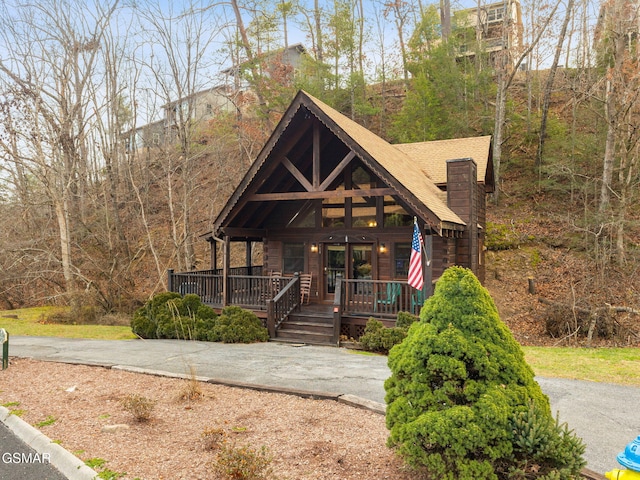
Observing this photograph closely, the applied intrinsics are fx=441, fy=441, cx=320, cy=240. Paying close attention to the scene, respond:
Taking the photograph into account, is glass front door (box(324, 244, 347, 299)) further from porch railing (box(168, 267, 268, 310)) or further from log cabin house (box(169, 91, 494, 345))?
porch railing (box(168, 267, 268, 310))

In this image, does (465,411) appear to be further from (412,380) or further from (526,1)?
(526,1)

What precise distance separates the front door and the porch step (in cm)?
217

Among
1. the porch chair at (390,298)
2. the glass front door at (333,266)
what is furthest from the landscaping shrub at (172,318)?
the porch chair at (390,298)

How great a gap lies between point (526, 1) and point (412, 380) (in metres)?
28.1

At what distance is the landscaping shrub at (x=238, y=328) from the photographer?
12136 mm

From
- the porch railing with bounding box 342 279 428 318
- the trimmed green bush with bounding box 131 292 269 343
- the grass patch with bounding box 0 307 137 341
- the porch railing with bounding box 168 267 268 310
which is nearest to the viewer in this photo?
the porch railing with bounding box 342 279 428 318

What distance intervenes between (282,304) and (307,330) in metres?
1.10

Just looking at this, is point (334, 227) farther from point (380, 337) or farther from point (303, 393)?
point (303, 393)

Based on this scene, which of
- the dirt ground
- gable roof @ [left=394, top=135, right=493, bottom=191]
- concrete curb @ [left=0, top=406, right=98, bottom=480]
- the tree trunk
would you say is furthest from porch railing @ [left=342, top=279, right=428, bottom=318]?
the tree trunk

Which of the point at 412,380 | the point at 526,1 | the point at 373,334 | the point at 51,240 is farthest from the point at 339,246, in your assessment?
the point at 526,1

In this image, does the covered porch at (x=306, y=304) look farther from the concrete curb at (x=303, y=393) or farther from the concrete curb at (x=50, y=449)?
the concrete curb at (x=50, y=449)

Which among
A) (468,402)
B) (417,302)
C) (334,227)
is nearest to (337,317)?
(417,302)

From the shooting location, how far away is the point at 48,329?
15.4 m

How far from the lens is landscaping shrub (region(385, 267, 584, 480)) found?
3.53 metres
